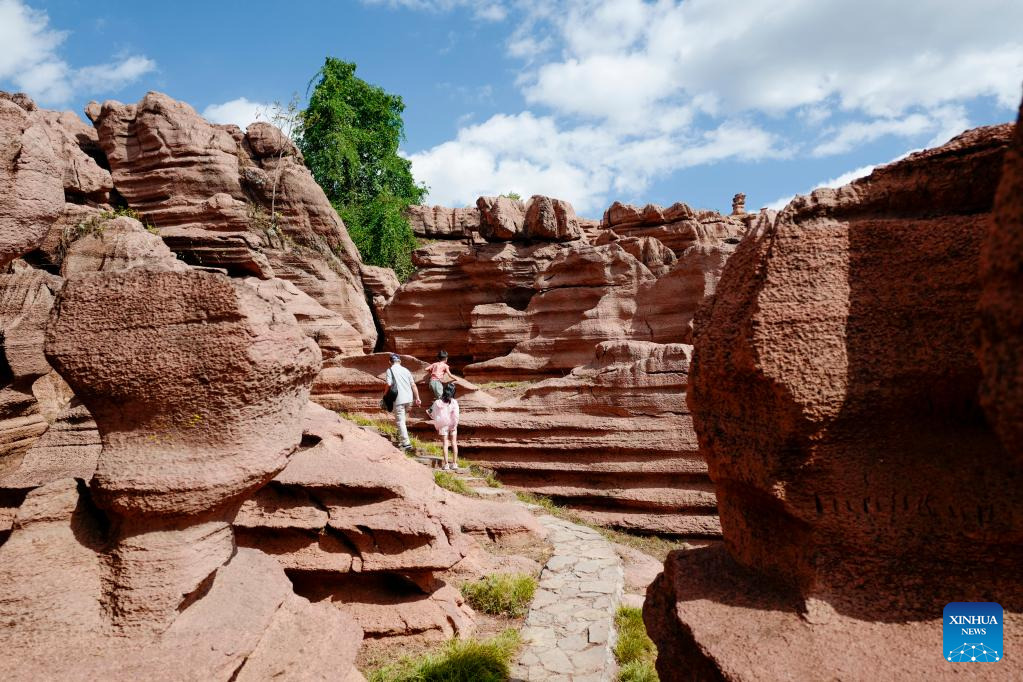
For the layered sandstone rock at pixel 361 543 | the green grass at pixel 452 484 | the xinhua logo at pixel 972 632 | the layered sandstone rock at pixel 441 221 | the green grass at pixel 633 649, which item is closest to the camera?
the xinhua logo at pixel 972 632

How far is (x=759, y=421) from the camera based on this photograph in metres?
2.33

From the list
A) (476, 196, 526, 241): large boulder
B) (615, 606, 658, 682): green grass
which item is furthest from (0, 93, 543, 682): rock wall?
(476, 196, 526, 241): large boulder

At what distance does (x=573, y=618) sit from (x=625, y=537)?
Result: 3.33 meters

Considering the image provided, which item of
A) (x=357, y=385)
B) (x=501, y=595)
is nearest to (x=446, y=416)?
(x=357, y=385)

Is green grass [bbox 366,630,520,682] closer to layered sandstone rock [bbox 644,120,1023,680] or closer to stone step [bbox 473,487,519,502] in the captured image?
layered sandstone rock [bbox 644,120,1023,680]

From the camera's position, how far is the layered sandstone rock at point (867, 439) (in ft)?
6.65

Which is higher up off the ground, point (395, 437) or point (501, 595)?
point (395, 437)

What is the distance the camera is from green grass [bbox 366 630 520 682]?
382 centimetres

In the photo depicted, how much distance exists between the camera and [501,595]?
507cm

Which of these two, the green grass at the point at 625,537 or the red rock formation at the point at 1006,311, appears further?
the green grass at the point at 625,537

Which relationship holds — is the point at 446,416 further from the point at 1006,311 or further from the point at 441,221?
the point at 441,221

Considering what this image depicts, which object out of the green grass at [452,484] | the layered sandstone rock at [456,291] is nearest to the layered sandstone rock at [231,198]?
the layered sandstone rock at [456,291]

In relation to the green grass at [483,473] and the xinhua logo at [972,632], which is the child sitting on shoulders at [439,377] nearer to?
the green grass at [483,473]

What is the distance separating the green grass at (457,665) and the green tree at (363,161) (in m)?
18.7
